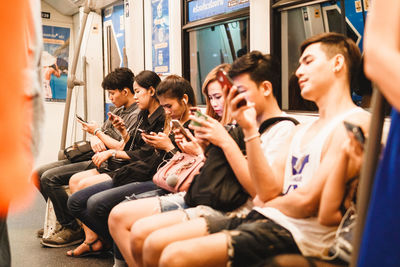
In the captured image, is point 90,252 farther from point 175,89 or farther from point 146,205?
point 175,89

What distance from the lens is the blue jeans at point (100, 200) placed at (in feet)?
10.1

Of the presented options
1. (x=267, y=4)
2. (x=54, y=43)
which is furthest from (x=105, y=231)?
(x=54, y=43)

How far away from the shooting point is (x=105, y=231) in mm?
3230

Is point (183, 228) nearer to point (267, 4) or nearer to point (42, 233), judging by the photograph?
point (267, 4)

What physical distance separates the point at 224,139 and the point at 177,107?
1037 millimetres

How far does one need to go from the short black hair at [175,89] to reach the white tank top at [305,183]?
1312 millimetres

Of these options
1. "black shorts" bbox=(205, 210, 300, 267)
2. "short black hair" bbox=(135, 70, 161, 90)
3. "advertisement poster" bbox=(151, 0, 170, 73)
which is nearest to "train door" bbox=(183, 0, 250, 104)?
"advertisement poster" bbox=(151, 0, 170, 73)

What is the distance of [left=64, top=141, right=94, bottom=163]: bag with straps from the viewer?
433 centimetres

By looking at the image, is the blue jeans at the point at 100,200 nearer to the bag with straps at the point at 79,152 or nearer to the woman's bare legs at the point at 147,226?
the woman's bare legs at the point at 147,226

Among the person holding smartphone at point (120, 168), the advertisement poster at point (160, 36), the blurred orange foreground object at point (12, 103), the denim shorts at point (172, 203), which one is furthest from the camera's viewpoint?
the advertisement poster at point (160, 36)

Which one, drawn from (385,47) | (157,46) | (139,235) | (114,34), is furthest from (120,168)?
(114,34)

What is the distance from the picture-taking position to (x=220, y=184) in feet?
7.18

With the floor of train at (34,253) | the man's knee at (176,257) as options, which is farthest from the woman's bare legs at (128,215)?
the man's knee at (176,257)

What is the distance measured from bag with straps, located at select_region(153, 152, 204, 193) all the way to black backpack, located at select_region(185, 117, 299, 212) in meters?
0.33
